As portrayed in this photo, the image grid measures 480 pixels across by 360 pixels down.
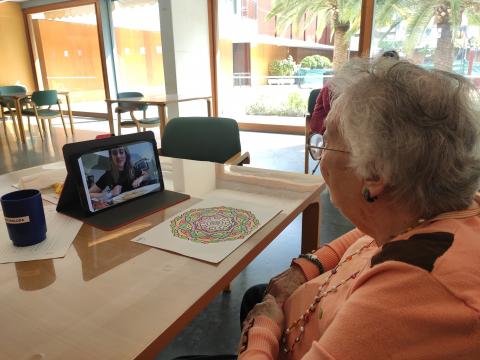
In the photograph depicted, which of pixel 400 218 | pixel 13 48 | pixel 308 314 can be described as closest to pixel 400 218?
pixel 400 218

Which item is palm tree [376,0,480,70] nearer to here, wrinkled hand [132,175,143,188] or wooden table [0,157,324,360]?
wrinkled hand [132,175,143,188]

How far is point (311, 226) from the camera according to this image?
1442 millimetres

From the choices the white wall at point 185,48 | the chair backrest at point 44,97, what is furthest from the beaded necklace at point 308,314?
the chair backrest at point 44,97

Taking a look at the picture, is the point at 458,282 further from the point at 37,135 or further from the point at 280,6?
the point at 37,135

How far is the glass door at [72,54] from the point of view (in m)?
8.22

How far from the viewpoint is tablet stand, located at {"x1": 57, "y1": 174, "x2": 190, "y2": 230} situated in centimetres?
102

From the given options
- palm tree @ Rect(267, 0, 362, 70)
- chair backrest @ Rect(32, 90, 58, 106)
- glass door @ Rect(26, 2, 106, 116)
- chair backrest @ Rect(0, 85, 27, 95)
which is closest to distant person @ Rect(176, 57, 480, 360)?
palm tree @ Rect(267, 0, 362, 70)

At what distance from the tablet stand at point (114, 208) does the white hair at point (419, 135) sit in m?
0.67

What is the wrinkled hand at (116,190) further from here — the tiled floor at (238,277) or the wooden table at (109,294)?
the tiled floor at (238,277)

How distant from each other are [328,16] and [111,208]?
5.59 metres

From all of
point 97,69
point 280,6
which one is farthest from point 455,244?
point 97,69

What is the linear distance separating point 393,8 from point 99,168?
528 centimetres

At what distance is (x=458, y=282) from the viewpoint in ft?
1.59

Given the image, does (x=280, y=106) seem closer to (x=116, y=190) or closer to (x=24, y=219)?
(x=116, y=190)
